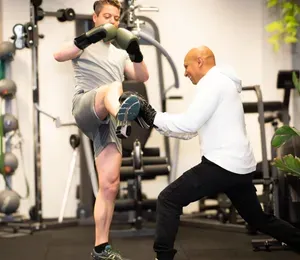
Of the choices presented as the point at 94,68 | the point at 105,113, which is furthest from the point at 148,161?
the point at 105,113

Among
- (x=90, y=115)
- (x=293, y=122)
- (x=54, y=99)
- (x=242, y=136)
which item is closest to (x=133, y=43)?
(x=90, y=115)

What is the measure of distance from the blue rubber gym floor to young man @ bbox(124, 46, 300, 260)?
0.85 m

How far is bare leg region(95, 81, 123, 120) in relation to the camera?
308 centimetres

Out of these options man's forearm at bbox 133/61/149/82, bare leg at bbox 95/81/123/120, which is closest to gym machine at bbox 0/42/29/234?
man's forearm at bbox 133/61/149/82

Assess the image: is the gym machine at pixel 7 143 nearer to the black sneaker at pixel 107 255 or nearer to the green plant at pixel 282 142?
the black sneaker at pixel 107 255

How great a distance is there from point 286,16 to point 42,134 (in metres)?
2.97

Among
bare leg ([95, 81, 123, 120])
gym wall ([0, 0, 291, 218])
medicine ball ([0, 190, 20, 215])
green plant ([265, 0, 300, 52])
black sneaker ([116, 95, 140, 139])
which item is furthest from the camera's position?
gym wall ([0, 0, 291, 218])

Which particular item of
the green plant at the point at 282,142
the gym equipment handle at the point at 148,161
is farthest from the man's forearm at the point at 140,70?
the gym equipment handle at the point at 148,161

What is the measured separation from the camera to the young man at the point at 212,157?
3107 mm

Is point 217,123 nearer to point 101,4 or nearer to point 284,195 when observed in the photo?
point 101,4

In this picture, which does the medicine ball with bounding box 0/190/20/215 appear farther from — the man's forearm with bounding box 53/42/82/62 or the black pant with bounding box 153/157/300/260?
the black pant with bounding box 153/157/300/260

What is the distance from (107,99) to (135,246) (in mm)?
1830

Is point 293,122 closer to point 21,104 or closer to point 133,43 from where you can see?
point 21,104

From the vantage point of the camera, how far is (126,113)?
116 inches
